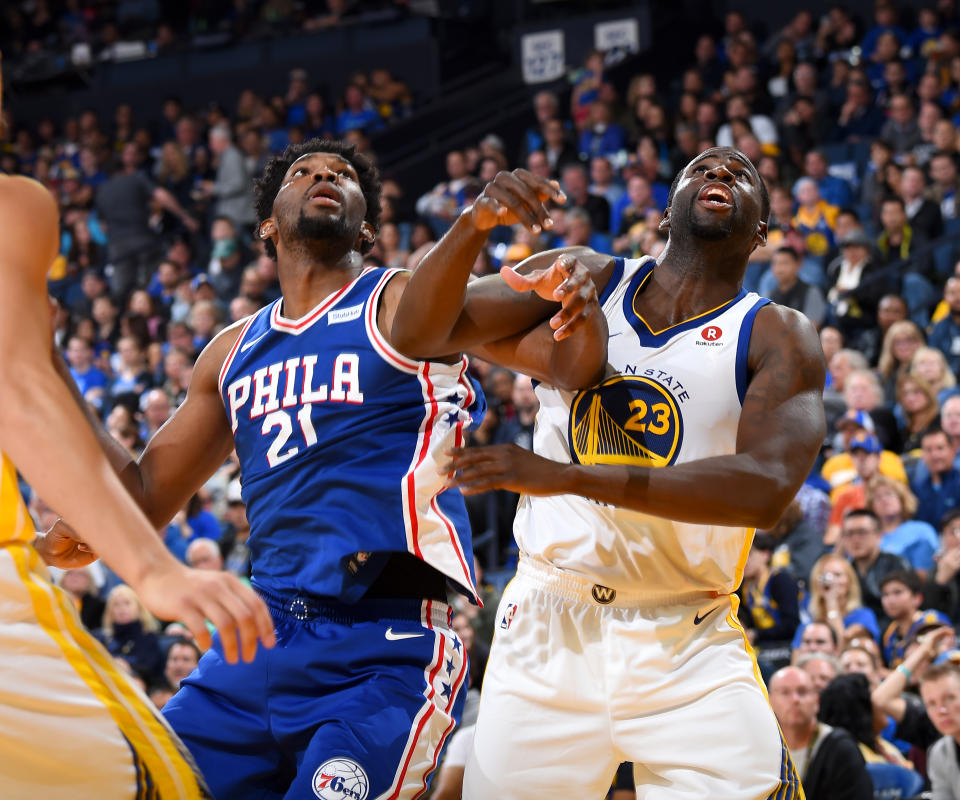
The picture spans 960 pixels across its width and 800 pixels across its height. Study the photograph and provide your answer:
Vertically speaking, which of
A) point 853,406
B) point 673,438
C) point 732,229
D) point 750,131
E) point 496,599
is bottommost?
point 496,599

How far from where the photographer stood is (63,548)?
10.9ft

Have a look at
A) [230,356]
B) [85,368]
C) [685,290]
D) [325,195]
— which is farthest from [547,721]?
[85,368]

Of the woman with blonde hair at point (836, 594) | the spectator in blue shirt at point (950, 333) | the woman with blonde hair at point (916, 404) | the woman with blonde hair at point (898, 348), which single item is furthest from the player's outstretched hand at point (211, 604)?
the spectator in blue shirt at point (950, 333)

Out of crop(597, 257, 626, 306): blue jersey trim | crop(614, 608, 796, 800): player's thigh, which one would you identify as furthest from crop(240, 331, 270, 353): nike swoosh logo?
crop(614, 608, 796, 800): player's thigh

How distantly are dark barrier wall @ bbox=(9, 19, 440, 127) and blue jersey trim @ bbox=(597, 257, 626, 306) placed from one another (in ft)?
47.6

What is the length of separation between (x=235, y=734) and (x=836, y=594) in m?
4.83

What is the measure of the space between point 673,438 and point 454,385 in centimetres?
61

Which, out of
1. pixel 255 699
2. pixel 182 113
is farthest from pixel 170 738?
pixel 182 113

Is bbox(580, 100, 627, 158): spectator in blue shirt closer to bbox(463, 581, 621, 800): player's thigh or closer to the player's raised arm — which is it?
the player's raised arm

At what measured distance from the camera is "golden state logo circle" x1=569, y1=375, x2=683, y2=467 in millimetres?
3469

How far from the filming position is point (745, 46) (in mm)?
13625

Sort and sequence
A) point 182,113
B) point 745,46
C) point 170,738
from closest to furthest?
point 170,738, point 745,46, point 182,113

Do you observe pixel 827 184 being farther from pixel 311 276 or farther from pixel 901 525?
pixel 311 276

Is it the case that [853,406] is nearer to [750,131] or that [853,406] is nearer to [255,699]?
[750,131]
